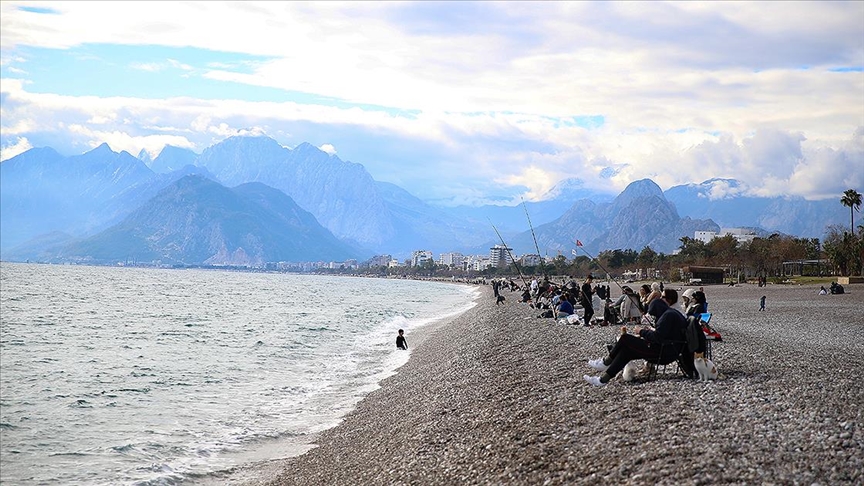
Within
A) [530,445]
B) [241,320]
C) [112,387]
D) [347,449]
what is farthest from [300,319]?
[530,445]

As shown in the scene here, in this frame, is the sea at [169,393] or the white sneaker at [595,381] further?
the sea at [169,393]

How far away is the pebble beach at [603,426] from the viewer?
668 cm

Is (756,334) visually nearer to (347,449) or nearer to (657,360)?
(657,360)

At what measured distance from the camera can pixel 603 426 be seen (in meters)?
8.61

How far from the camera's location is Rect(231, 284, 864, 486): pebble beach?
21.9 feet

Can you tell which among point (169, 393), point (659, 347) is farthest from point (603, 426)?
point (169, 393)

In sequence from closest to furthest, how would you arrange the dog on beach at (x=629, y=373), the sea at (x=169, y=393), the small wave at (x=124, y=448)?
the dog on beach at (x=629, y=373)
the sea at (x=169, y=393)
the small wave at (x=124, y=448)

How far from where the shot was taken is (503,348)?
20.5m

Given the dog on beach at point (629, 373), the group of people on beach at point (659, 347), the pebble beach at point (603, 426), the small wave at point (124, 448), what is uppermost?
the group of people on beach at point (659, 347)

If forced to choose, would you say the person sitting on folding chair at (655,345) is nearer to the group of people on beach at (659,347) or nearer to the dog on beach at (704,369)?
the group of people on beach at (659,347)

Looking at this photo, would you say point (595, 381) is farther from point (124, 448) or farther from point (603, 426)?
point (124, 448)

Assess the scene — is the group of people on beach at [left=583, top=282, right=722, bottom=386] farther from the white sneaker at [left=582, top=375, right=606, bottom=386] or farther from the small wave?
the small wave

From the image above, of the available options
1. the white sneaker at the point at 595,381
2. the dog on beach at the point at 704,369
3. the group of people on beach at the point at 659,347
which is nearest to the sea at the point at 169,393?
the white sneaker at the point at 595,381

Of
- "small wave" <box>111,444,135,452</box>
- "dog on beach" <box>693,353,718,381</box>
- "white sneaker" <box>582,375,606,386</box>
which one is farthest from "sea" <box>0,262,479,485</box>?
"dog on beach" <box>693,353,718,381</box>
